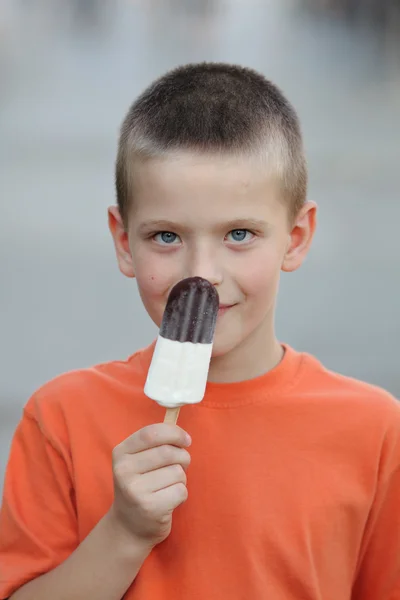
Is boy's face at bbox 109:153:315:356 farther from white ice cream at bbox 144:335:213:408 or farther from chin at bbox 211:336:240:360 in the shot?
white ice cream at bbox 144:335:213:408

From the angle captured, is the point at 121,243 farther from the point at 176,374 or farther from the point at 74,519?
the point at 74,519

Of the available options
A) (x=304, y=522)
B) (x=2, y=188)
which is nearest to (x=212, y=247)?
(x=304, y=522)

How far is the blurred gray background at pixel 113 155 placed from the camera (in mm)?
3996

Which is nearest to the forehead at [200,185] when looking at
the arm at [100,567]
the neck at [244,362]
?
the neck at [244,362]

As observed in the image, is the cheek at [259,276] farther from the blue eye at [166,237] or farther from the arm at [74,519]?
the arm at [74,519]

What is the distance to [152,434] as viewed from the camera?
138 centimetres

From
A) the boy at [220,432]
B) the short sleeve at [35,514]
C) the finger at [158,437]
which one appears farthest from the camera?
the short sleeve at [35,514]

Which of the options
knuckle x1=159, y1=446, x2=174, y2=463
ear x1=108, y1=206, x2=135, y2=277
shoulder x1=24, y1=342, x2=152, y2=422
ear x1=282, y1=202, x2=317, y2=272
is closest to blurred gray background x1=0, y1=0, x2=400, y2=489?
shoulder x1=24, y1=342, x2=152, y2=422

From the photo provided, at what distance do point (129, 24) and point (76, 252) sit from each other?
155cm

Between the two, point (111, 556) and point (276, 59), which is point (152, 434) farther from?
point (276, 59)

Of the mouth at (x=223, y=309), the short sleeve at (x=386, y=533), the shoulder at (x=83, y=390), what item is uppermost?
the mouth at (x=223, y=309)

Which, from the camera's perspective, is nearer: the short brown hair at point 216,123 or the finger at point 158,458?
the finger at point 158,458

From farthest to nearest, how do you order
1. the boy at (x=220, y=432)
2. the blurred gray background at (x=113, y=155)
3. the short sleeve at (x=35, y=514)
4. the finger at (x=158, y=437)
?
1. the blurred gray background at (x=113, y=155)
2. the short sleeve at (x=35, y=514)
3. the boy at (x=220, y=432)
4. the finger at (x=158, y=437)

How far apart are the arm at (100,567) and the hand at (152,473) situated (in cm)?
7
